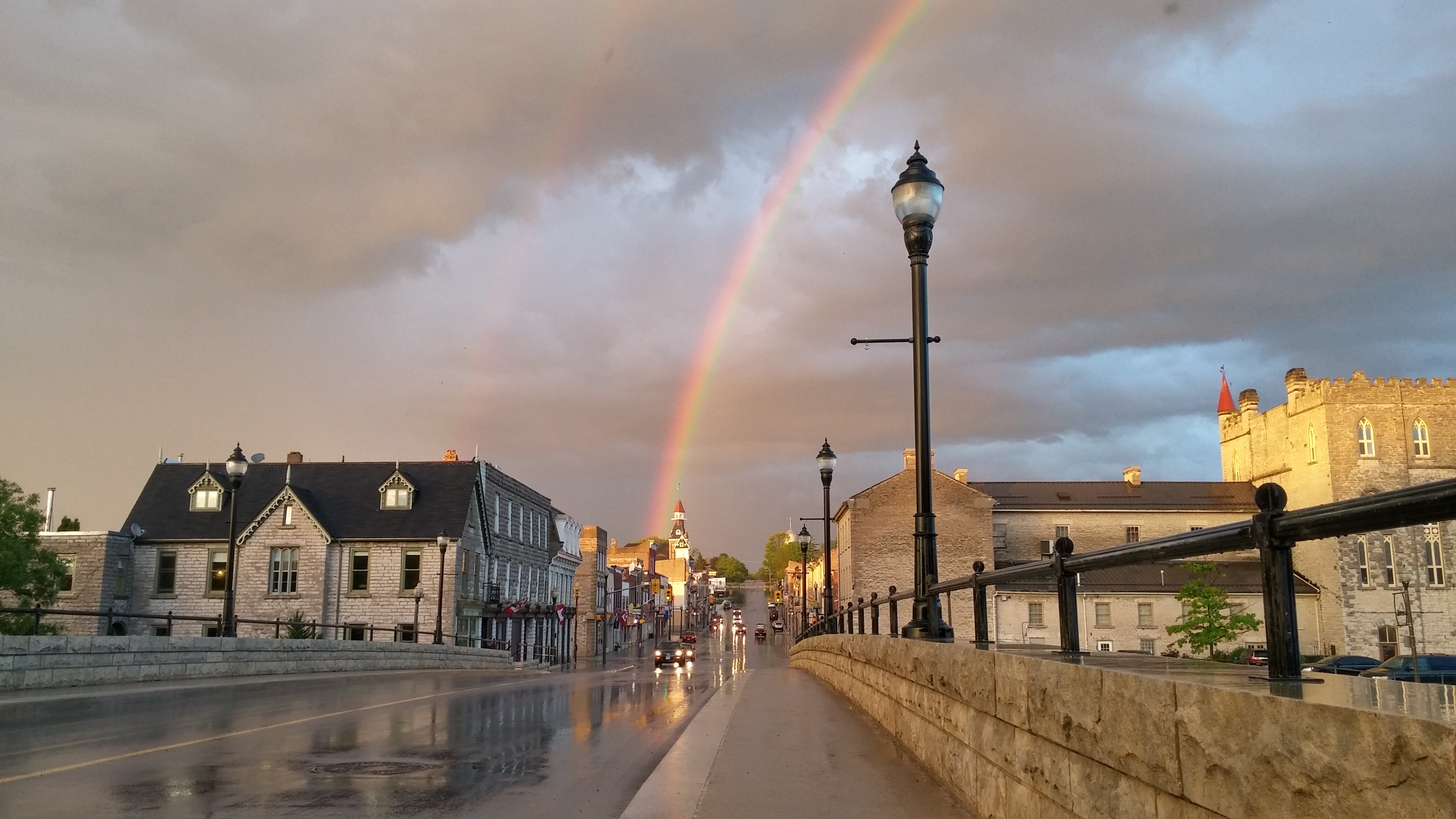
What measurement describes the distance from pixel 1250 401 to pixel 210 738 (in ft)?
295

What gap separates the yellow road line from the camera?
837cm

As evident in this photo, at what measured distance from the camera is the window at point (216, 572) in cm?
5169

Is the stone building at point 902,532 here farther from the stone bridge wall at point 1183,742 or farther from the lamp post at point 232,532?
the stone bridge wall at point 1183,742

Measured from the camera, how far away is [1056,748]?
510cm

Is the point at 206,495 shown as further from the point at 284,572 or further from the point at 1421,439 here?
the point at 1421,439

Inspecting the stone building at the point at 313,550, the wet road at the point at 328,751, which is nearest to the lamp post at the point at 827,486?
the wet road at the point at 328,751

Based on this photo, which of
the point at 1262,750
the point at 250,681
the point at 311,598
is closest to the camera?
the point at 1262,750

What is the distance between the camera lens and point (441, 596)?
44.0 m

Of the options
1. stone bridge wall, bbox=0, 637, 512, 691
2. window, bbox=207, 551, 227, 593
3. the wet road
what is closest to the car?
stone bridge wall, bbox=0, 637, 512, 691

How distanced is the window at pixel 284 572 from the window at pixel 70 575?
33.8 feet

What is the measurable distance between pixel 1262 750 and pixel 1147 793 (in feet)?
3.09

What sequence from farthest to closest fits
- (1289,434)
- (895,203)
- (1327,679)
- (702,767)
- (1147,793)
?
(1289,434)
(895,203)
(702,767)
(1147,793)
(1327,679)

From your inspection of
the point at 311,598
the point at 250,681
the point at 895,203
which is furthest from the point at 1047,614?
the point at 895,203

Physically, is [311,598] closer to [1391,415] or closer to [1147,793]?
[1147,793]
